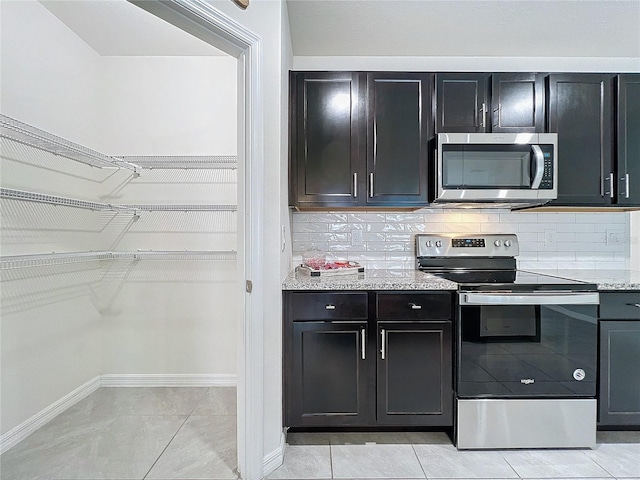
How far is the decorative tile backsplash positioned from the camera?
107 inches

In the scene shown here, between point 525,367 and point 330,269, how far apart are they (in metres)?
1.22

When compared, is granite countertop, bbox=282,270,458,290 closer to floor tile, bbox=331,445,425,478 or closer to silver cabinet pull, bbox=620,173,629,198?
floor tile, bbox=331,445,425,478

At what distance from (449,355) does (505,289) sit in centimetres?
47

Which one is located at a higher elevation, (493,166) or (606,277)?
(493,166)

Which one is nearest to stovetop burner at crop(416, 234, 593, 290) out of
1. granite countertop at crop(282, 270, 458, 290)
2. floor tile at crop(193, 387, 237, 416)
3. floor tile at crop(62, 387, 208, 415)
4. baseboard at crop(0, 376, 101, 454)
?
granite countertop at crop(282, 270, 458, 290)

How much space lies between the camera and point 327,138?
2365mm

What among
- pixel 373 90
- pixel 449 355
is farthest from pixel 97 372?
pixel 373 90

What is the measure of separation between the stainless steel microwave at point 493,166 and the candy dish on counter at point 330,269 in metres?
0.71

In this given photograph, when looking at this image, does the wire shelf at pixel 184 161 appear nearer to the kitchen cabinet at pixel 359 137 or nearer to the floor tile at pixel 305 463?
the kitchen cabinet at pixel 359 137

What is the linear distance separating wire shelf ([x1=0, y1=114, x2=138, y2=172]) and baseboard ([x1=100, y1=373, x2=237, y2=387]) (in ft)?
5.34

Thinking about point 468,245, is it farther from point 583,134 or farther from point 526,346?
point 583,134

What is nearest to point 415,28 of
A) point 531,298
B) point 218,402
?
point 531,298

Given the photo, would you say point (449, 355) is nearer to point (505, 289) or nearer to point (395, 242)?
point (505, 289)

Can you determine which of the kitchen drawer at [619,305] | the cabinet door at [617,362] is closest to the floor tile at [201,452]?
the cabinet door at [617,362]
